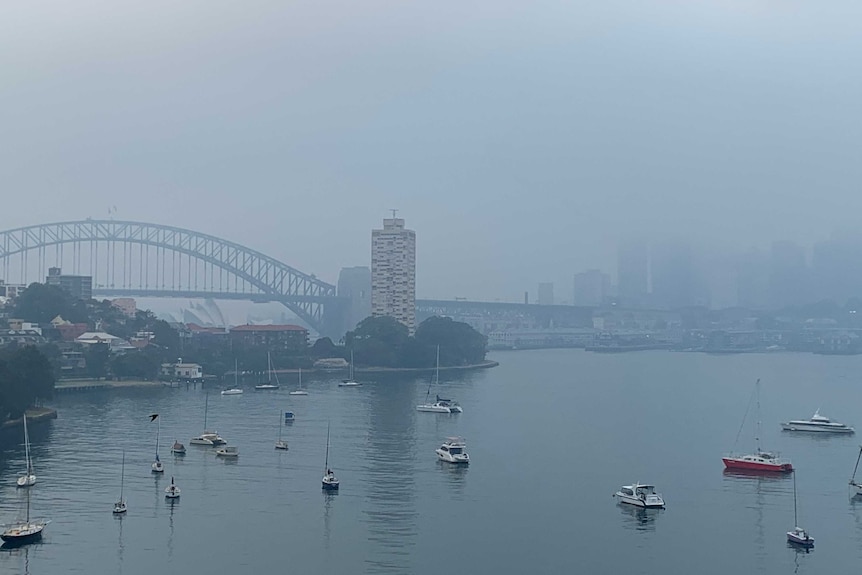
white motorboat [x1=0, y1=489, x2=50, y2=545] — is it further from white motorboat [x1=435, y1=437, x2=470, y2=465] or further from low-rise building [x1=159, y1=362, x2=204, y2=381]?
low-rise building [x1=159, y1=362, x2=204, y2=381]

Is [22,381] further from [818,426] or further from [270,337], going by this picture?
[270,337]

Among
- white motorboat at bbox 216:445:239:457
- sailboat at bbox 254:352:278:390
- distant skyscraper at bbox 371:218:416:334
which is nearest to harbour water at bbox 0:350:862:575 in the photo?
white motorboat at bbox 216:445:239:457

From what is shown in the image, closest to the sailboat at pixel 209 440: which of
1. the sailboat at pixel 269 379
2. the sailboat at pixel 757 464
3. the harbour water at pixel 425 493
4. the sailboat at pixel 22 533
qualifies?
the harbour water at pixel 425 493

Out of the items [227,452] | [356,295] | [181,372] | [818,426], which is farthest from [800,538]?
[356,295]

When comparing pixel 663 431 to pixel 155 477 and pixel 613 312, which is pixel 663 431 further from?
pixel 613 312

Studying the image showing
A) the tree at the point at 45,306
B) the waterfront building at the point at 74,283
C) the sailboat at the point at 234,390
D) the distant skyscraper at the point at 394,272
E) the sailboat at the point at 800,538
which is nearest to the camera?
the sailboat at the point at 800,538

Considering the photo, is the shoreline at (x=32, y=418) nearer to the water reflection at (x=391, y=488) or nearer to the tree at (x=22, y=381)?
the tree at (x=22, y=381)

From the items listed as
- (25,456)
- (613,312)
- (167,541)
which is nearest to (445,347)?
(25,456)
